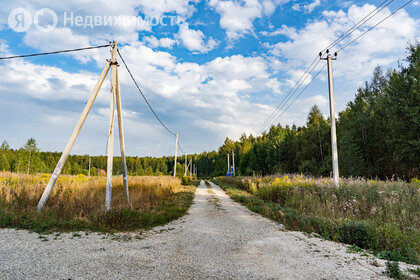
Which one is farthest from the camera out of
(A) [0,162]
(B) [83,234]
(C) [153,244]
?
(A) [0,162]

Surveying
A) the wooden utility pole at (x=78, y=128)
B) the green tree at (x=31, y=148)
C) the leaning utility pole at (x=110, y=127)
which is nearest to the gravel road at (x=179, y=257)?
the leaning utility pole at (x=110, y=127)

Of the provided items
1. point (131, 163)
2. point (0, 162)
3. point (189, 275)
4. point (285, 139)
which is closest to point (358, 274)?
point (189, 275)

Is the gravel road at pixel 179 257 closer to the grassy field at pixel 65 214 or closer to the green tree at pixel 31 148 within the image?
the grassy field at pixel 65 214

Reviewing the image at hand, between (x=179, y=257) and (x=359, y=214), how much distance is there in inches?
267

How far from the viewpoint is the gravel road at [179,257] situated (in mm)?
3705

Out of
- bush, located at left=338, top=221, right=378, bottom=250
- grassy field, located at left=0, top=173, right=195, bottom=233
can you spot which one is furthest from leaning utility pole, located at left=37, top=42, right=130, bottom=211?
bush, located at left=338, top=221, right=378, bottom=250

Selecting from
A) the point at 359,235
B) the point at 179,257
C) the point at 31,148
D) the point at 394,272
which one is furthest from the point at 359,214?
the point at 31,148

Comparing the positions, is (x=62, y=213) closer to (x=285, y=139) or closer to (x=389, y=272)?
(x=389, y=272)

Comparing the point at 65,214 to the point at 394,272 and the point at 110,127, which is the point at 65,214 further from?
the point at 394,272

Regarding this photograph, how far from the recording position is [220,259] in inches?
176

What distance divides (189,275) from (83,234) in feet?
12.2

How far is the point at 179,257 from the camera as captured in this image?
4.52 meters

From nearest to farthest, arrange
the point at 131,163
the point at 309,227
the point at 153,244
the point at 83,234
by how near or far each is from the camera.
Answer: the point at 153,244 → the point at 83,234 → the point at 309,227 → the point at 131,163

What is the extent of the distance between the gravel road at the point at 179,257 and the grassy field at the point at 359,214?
31.7 inches
